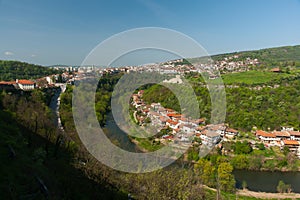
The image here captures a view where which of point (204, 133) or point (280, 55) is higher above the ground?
point (280, 55)

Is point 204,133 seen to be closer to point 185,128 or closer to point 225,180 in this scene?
point 185,128

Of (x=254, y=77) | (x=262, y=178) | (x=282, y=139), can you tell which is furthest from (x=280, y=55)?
(x=262, y=178)

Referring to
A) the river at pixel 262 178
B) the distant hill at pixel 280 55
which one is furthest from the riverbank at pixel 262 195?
the distant hill at pixel 280 55

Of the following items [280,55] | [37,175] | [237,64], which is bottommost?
[37,175]

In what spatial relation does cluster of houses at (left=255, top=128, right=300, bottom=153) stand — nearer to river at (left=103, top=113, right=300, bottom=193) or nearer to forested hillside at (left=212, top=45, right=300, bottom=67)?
river at (left=103, top=113, right=300, bottom=193)

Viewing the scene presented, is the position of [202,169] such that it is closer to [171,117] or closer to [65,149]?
[65,149]

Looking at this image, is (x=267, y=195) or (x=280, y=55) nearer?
(x=267, y=195)

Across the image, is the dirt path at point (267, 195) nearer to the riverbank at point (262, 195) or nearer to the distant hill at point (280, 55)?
the riverbank at point (262, 195)

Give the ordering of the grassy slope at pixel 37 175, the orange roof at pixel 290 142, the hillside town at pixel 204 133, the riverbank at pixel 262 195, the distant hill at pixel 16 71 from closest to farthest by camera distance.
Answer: the grassy slope at pixel 37 175 < the riverbank at pixel 262 195 < the hillside town at pixel 204 133 < the orange roof at pixel 290 142 < the distant hill at pixel 16 71
